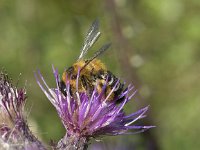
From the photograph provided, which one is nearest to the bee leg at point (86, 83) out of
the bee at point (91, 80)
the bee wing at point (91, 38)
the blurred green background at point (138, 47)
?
the bee at point (91, 80)

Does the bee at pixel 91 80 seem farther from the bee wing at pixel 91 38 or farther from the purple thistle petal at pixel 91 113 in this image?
the bee wing at pixel 91 38

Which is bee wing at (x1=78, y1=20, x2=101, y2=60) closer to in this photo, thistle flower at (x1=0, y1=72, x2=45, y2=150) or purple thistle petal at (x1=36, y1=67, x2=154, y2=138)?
purple thistle petal at (x1=36, y1=67, x2=154, y2=138)

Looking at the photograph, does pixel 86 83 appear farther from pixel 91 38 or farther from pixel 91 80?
pixel 91 38

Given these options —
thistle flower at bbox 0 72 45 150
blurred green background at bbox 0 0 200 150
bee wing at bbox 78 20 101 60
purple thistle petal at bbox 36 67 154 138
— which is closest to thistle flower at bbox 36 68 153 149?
purple thistle petal at bbox 36 67 154 138

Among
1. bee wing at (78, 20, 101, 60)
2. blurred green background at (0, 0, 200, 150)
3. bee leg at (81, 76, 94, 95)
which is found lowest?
bee leg at (81, 76, 94, 95)

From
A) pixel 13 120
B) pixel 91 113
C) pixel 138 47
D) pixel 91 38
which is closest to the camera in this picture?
pixel 13 120

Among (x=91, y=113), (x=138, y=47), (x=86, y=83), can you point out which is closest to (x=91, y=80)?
(x=86, y=83)

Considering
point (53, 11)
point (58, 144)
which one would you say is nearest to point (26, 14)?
point (53, 11)
